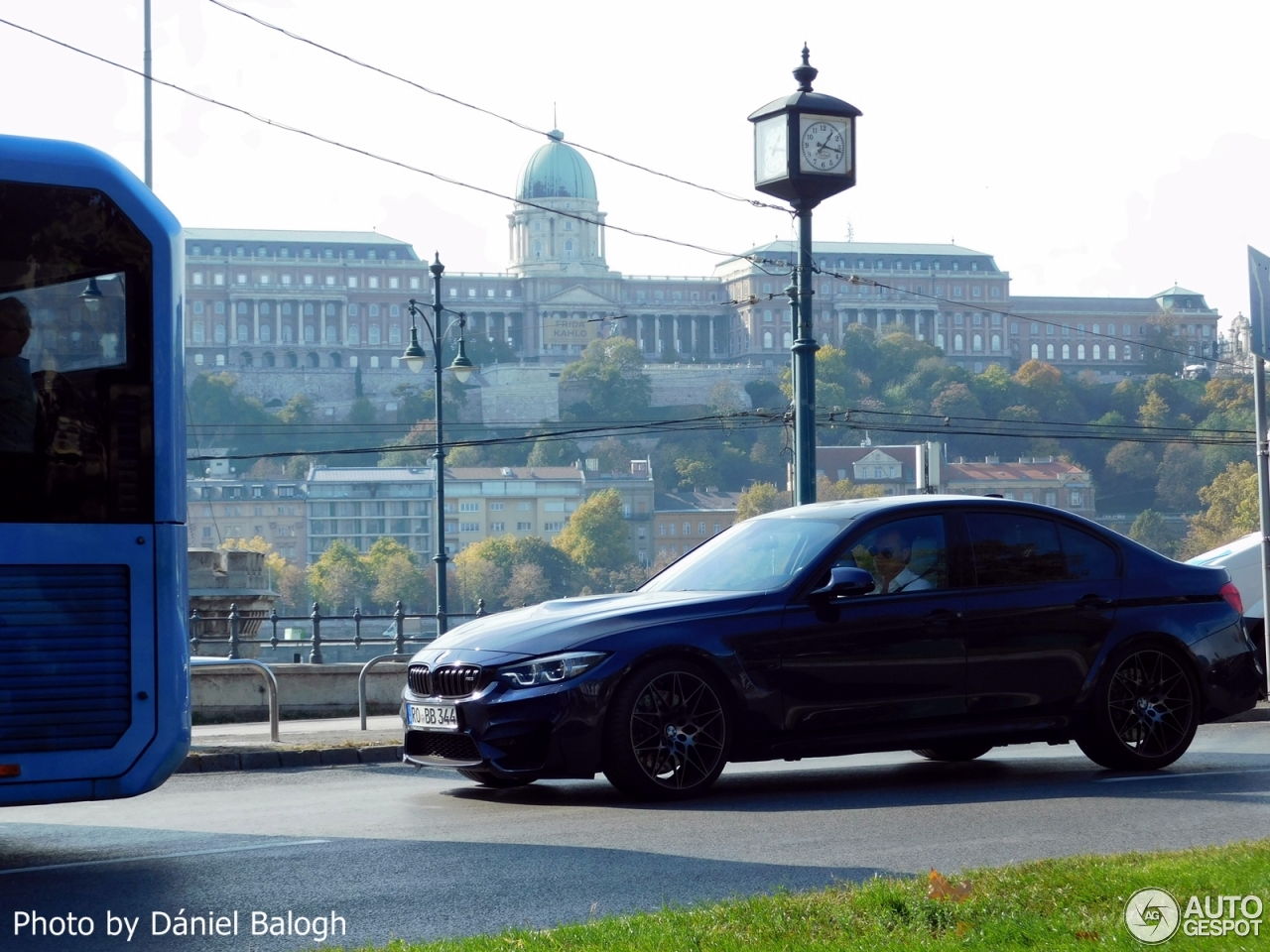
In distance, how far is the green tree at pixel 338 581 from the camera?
132 metres

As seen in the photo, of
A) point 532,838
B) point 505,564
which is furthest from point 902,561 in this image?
point 505,564

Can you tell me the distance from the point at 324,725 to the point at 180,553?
9.07 metres

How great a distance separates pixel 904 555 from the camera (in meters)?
9.56

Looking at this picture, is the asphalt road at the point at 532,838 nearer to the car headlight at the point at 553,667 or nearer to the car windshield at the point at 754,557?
the car headlight at the point at 553,667

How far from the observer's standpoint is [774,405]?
174500 millimetres

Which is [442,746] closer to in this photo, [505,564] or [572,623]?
[572,623]

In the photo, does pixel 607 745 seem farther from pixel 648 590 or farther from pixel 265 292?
pixel 265 292

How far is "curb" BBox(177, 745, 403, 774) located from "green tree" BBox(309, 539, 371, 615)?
12053cm

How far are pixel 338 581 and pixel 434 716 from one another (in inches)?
4894

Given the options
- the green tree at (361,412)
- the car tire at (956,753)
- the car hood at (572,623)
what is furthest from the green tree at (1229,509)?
the car hood at (572,623)

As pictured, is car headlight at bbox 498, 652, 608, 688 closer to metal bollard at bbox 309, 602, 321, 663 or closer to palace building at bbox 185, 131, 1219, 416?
metal bollard at bbox 309, 602, 321, 663

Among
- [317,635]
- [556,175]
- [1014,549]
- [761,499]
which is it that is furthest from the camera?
[556,175]

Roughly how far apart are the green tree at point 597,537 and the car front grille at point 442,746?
12958 centimetres

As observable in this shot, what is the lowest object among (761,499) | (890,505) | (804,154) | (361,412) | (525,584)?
(525,584)
